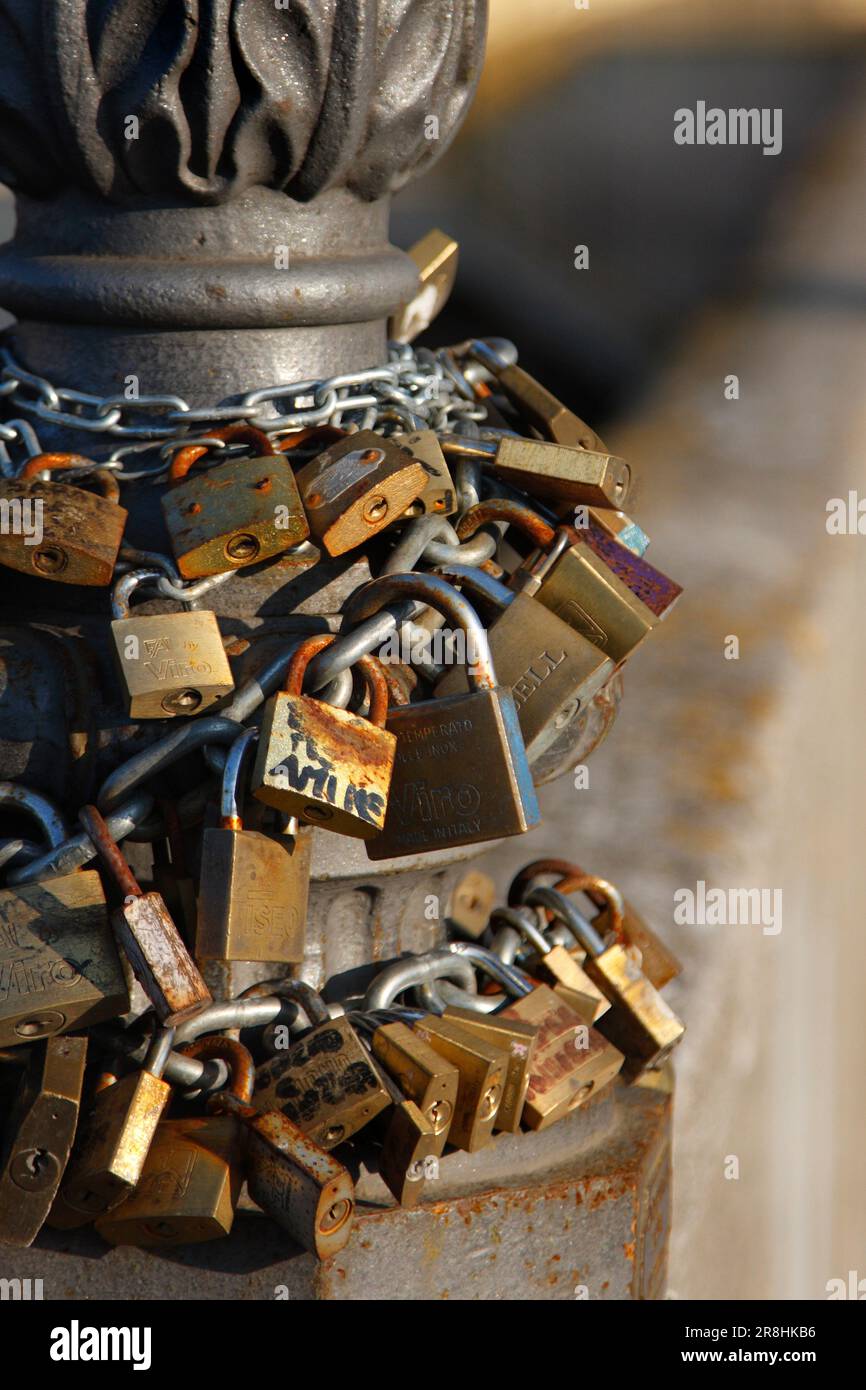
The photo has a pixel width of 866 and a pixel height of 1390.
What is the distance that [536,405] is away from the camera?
5.63ft

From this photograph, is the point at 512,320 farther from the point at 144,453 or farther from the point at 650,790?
the point at 144,453

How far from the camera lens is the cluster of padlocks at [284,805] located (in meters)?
1.23

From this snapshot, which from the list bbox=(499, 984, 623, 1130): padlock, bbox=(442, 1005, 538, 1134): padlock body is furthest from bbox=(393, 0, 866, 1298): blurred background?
bbox=(442, 1005, 538, 1134): padlock body

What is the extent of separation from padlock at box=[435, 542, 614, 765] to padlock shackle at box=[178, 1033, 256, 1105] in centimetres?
38

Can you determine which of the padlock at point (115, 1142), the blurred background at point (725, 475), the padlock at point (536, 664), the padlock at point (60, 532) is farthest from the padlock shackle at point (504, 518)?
the blurred background at point (725, 475)

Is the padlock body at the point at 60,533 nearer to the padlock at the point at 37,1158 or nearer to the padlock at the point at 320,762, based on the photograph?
the padlock at the point at 320,762

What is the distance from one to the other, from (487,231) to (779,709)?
2190 millimetres

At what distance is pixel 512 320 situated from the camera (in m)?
4.37

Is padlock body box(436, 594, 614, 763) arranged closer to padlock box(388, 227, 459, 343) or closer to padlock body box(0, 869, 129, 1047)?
padlock body box(0, 869, 129, 1047)

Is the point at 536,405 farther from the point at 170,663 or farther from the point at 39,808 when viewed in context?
the point at 39,808

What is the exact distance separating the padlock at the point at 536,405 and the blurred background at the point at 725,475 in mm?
1087

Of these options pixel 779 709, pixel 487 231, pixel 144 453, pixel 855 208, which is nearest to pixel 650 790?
pixel 779 709

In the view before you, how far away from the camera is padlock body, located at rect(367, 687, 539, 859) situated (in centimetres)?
126

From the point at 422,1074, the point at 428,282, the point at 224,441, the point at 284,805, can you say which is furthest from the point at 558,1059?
the point at 428,282
